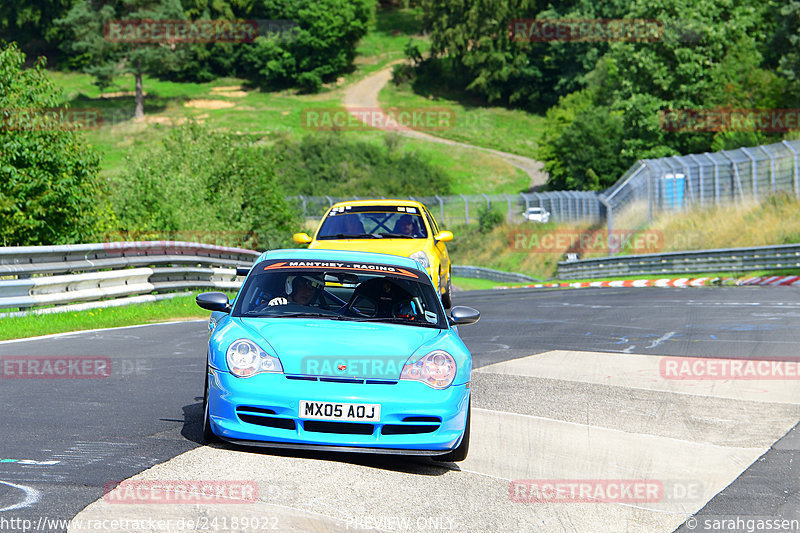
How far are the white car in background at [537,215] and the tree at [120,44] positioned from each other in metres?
58.8

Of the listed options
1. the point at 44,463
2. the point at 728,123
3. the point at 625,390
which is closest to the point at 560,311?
the point at 625,390

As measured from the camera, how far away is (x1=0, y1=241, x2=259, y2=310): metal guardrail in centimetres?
1376

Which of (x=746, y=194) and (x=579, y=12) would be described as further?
(x=579, y=12)

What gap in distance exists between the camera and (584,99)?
85500 mm

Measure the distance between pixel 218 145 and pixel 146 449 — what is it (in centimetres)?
2971

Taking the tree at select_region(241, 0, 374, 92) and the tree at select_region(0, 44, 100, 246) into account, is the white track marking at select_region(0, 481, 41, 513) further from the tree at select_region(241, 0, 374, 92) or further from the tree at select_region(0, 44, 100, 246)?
the tree at select_region(241, 0, 374, 92)

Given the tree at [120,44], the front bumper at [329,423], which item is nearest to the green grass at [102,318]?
the front bumper at [329,423]

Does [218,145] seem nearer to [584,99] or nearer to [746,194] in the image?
[746,194]

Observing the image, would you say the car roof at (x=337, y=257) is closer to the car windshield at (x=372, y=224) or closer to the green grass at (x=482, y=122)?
the car windshield at (x=372, y=224)

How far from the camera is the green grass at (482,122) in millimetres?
97375

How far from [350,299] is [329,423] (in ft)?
5.20

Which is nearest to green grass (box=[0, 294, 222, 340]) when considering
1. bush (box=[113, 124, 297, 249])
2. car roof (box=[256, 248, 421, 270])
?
car roof (box=[256, 248, 421, 270])

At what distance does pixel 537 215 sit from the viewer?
52219mm

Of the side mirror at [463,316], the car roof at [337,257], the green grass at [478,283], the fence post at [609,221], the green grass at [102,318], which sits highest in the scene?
the car roof at [337,257]
